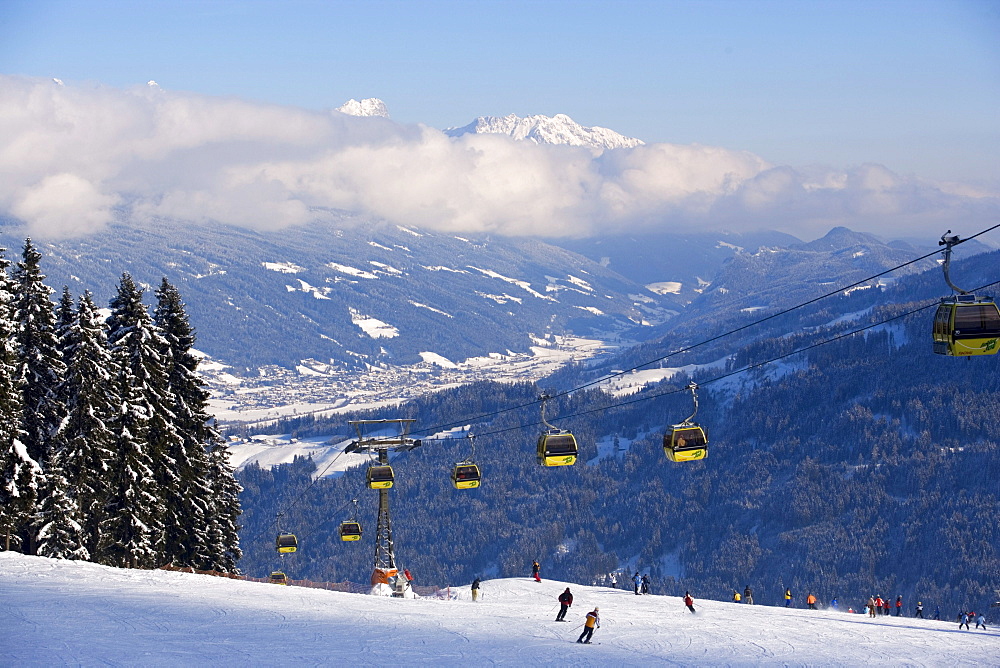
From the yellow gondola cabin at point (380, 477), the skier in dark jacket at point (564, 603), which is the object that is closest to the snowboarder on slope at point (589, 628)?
the skier in dark jacket at point (564, 603)

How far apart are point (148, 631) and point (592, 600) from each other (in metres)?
29.0

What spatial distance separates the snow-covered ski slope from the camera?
106ft

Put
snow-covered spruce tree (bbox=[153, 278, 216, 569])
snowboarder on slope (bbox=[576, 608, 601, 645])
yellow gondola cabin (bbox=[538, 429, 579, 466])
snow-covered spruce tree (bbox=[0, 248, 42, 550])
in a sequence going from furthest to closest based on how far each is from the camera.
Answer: snow-covered spruce tree (bbox=[153, 278, 216, 569])
yellow gondola cabin (bbox=[538, 429, 579, 466])
snow-covered spruce tree (bbox=[0, 248, 42, 550])
snowboarder on slope (bbox=[576, 608, 601, 645])

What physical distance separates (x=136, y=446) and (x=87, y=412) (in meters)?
2.97

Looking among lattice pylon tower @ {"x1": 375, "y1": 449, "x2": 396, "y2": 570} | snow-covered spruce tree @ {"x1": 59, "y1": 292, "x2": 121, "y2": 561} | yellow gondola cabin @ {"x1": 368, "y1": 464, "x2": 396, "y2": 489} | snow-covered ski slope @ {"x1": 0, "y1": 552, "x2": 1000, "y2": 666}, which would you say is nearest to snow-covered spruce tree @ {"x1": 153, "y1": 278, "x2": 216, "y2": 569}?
snow-covered spruce tree @ {"x1": 59, "y1": 292, "x2": 121, "y2": 561}

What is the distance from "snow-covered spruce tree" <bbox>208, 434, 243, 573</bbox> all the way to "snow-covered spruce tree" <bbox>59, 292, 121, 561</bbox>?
319 inches

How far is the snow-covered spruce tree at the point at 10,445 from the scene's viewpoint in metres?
42.7

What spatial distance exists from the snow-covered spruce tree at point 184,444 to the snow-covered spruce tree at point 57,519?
5460 mm

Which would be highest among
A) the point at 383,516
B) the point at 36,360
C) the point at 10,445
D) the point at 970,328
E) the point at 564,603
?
the point at 36,360

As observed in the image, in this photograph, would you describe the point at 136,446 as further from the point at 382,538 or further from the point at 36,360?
the point at 382,538

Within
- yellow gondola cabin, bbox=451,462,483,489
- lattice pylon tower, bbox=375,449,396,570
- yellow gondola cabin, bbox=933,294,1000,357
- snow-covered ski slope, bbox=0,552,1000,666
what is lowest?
snow-covered ski slope, bbox=0,552,1000,666

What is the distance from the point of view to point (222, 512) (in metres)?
60.0

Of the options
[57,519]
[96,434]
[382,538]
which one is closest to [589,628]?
[96,434]

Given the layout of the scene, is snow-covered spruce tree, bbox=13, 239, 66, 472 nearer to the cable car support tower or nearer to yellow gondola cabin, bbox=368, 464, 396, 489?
the cable car support tower
